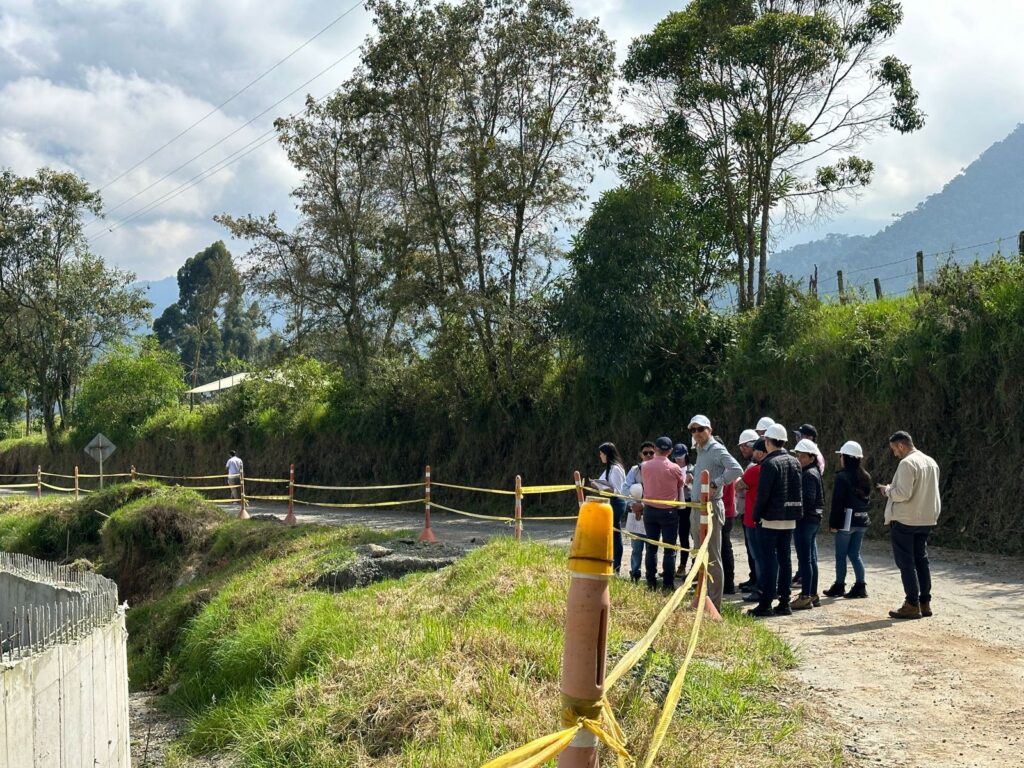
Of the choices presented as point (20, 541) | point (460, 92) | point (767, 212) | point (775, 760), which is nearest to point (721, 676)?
point (775, 760)

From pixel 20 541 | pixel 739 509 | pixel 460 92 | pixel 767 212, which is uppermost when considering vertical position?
pixel 460 92

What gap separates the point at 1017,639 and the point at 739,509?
455cm

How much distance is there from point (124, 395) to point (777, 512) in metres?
39.8

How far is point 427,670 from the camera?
581cm

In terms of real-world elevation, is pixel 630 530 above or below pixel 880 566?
above

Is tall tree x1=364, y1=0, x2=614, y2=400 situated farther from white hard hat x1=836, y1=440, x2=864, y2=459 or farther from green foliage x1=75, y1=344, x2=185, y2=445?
green foliage x1=75, y1=344, x2=185, y2=445

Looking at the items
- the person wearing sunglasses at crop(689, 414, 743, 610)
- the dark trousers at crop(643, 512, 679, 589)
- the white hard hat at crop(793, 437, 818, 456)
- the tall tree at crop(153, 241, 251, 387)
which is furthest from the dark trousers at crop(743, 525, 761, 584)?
the tall tree at crop(153, 241, 251, 387)

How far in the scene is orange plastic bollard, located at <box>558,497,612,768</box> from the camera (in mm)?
2469

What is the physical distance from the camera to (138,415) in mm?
42094

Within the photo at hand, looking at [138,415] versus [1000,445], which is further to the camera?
[138,415]

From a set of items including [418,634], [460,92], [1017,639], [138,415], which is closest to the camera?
[418,634]

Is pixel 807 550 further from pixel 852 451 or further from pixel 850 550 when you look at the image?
pixel 852 451

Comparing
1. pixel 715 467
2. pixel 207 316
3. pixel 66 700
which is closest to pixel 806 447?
pixel 715 467

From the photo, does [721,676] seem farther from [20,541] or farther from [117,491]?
[20,541]
